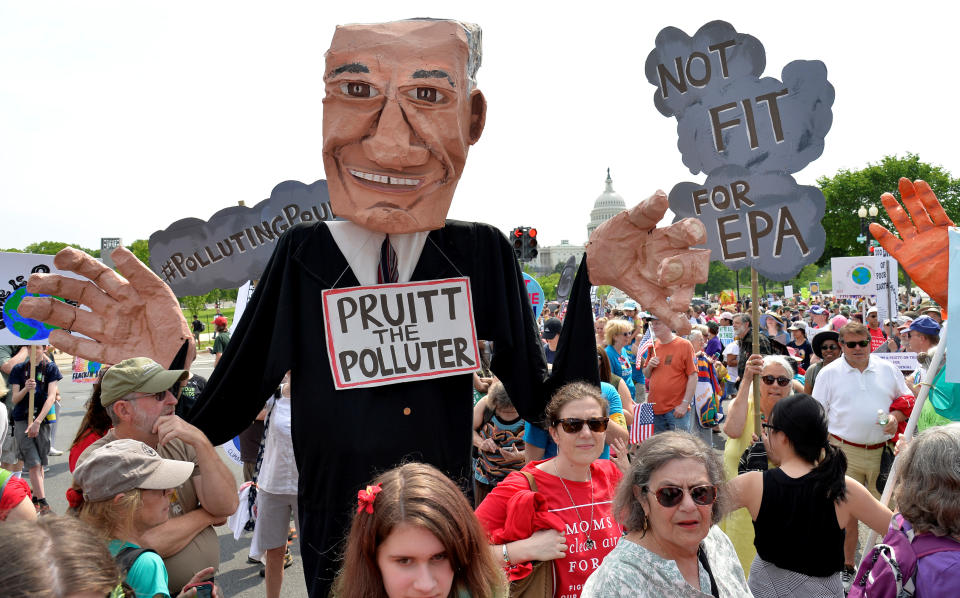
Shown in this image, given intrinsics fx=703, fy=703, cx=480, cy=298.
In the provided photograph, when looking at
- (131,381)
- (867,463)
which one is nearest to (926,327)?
(867,463)

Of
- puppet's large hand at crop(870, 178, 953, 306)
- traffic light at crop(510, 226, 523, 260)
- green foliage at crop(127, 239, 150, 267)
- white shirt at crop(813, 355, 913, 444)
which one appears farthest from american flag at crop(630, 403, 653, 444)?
green foliage at crop(127, 239, 150, 267)

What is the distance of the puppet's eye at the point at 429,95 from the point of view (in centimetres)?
277

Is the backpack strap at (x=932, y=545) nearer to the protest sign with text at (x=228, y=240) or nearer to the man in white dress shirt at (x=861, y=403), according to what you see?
the man in white dress shirt at (x=861, y=403)

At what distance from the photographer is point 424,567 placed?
→ 70.5 inches

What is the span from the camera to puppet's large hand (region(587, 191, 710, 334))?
8.59 ft

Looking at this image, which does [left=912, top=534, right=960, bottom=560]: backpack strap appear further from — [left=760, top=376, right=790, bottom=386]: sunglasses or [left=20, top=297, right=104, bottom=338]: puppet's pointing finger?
[left=20, top=297, right=104, bottom=338]: puppet's pointing finger

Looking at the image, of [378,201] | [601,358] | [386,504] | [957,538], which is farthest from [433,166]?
[601,358]

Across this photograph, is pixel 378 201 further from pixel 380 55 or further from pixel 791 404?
pixel 791 404

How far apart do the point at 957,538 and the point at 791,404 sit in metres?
0.93

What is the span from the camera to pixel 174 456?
2609mm

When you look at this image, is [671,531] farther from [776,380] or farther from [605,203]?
[605,203]

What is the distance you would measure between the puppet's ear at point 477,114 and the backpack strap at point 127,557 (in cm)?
197

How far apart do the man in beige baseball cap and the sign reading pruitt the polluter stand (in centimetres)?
266

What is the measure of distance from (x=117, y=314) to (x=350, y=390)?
1059 millimetres
